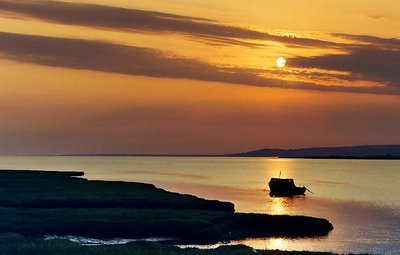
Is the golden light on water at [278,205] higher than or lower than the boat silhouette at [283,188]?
lower

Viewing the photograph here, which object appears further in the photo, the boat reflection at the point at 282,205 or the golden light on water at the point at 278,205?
the golden light on water at the point at 278,205

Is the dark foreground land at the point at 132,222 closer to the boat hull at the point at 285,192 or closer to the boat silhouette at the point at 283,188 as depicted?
the boat silhouette at the point at 283,188

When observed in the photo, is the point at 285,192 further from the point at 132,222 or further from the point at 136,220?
the point at 132,222

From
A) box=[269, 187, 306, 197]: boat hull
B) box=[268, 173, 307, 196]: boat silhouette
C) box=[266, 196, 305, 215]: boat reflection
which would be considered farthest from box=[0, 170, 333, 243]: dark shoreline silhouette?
box=[269, 187, 306, 197]: boat hull

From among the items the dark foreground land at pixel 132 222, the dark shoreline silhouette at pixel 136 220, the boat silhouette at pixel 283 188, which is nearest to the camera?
the dark foreground land at pixel 132 222

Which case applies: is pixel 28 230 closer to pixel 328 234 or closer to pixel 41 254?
pixel 41 254

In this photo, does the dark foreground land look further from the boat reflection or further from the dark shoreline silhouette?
the boat reflection

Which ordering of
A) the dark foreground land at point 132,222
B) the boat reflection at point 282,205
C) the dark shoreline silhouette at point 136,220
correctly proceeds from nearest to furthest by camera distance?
the dark foreground land at point 132,222 < the dark shoreline silhouette at point 136,220 < the boat reflection at point 282,205

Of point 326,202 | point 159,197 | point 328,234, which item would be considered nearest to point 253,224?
point 328,234

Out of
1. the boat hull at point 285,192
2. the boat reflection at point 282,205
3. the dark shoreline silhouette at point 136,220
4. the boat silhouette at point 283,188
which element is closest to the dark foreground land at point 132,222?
the dark shoreline silhouette at point 136,220

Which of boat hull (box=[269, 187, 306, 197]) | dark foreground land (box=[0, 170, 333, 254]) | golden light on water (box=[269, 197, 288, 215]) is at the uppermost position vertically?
boat hull (box=[269, 187, 306, 197])

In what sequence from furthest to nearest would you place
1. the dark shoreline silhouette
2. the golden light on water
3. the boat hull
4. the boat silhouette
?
the boat hull < the boat silhouette < the golden light on water < the dark shoreline silhouette

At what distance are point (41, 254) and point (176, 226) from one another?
83.6 ft

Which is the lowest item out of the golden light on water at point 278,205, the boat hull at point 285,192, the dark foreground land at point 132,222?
the dark foreground land at point 132,222
